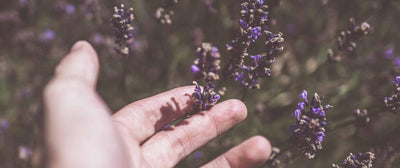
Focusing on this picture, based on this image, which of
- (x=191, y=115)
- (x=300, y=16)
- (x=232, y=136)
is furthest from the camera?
(x=300, y=16)

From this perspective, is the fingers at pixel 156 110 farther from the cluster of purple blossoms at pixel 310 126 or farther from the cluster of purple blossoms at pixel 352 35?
the cluster of purple blossoms at pixel 352 35

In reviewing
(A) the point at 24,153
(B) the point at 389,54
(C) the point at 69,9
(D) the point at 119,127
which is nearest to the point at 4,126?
(A) the point at 24,153

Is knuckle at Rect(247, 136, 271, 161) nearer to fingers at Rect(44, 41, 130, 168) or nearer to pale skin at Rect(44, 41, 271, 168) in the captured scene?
pale skin at Rect(44, 41, 271, 168)

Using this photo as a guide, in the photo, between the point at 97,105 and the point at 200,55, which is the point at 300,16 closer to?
the point at 200,55

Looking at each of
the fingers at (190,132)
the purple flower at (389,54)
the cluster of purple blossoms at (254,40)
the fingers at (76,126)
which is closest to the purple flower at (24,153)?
the fingers at (190,132)

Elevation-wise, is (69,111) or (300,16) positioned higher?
(300,16)

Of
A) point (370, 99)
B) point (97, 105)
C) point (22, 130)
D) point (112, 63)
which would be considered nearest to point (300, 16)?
point (370, 99)
